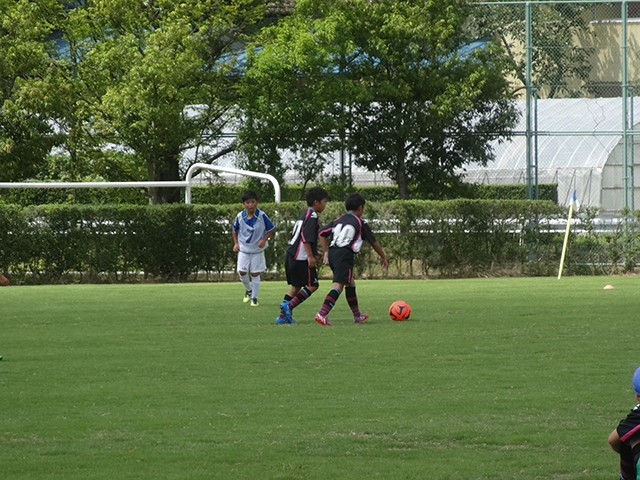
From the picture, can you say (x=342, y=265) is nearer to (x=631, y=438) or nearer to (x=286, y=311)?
(x=286, y=311)

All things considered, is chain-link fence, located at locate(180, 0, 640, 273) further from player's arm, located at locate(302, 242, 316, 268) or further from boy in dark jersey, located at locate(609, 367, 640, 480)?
boy in dark jersey, located at locate(609, 367, 640, 480)

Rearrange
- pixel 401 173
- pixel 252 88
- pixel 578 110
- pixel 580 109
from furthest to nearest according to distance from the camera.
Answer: pixel 578 110
pixel 580 109
pixel 401 173
pixel 252 88

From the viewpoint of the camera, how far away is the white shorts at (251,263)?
16.5m

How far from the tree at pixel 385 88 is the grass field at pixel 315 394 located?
39.1 ft

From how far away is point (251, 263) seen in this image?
16516 mm

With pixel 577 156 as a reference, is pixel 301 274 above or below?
below

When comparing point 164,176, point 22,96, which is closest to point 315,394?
point 22,96

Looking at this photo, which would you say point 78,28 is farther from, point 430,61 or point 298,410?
point 298,410

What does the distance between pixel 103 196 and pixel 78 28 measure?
20.3 feet

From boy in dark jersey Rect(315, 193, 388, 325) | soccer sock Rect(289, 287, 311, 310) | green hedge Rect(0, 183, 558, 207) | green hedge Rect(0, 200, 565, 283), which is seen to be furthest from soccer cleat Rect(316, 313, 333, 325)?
green hedge Rect(0, 183, 558, 207)

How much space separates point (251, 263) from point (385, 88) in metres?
10.8

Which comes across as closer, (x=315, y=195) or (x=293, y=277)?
(x=315, y=195)

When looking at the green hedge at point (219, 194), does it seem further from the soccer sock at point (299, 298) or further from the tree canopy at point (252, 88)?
Answer: the soccer sock at point (299, 298)

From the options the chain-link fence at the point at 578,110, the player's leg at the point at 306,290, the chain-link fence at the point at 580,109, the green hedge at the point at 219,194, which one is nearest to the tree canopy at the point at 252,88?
the green hedge at the point at 219,194
